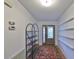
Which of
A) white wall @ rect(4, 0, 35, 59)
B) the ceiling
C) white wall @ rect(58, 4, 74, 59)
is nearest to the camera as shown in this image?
white wall @ rect(4, 0, 35, 59)

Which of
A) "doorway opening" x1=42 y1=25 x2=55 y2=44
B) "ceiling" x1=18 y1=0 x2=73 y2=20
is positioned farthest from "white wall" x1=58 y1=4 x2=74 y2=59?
"doorway opening" x1=42 y1=25 x2=55 y2=44

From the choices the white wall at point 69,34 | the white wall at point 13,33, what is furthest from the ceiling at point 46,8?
the white wall at point 13,33

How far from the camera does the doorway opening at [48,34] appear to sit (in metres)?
11.1

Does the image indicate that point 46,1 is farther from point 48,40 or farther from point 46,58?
point 48,40

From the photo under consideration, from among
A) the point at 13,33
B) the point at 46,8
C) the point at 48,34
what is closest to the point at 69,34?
the point at 46,8

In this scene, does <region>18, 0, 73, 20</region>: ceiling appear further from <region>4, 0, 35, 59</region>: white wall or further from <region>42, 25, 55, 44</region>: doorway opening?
<region>42, 25, 55, 44</region>: doorway opening

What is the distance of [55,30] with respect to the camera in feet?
35.9

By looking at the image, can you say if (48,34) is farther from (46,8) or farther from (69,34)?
(69,34)

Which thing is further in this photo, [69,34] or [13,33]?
[69,34]

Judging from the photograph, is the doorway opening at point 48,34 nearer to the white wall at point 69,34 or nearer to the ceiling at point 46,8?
the ceiling at point 46,8

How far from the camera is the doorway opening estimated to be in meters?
11.1

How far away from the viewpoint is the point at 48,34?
36.9 feet

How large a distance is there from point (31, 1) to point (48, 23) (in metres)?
5.94

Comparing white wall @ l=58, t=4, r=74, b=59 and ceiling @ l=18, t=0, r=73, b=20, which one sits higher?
ceiling @ l=18, t=0, r=73, b=20
